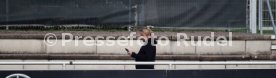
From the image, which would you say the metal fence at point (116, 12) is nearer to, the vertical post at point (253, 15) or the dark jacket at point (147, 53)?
the vertical post at point (253, 15)

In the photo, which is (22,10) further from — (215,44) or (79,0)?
(215,44)

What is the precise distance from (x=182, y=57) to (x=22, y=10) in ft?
12.0

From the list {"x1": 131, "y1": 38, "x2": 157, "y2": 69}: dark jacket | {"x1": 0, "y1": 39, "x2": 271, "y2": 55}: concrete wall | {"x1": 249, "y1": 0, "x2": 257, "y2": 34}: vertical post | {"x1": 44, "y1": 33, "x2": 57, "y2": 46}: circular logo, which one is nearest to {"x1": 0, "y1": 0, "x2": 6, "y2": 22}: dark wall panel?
{"x1": 0, "y1": 39, "x2": 271, "y2": 55}: concrete wall

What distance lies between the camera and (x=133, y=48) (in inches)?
561

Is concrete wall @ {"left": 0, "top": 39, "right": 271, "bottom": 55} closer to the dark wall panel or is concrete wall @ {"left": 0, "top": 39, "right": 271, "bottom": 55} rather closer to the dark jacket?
the dark wall panel

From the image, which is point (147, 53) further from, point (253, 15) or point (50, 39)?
point (253, 15)

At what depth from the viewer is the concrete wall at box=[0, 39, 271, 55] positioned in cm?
1397

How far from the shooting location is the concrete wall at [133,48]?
550 inches

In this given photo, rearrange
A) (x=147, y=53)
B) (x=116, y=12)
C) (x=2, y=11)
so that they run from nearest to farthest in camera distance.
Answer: (x=147, y=53) < (x=2, y=11) < (x=116, y=12)

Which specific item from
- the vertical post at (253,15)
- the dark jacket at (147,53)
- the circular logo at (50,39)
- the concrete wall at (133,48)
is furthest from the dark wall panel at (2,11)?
the vertical post at (253,15)

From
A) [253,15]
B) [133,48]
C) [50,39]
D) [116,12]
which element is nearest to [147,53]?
[133,48]

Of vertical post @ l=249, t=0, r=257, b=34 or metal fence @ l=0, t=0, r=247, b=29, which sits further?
vertical post @ l=249, t=0, r=257, b=34
